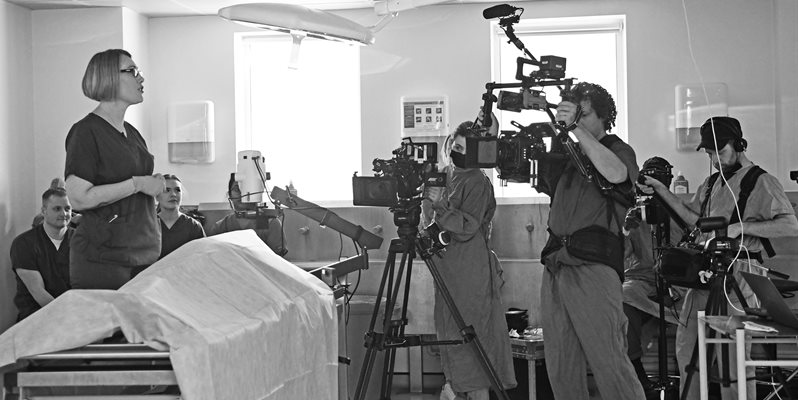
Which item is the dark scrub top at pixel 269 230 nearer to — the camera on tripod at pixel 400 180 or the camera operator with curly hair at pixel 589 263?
the camera on tripod at pixel 400 180

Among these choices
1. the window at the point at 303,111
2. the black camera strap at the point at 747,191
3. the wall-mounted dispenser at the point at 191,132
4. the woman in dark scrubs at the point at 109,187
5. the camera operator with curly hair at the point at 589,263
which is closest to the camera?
the woman in dark scrubs at the point at 109,187

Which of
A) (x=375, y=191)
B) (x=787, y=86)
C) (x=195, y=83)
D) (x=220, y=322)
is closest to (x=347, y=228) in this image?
(x=375, y=191)

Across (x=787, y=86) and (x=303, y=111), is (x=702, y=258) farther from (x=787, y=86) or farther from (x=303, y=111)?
(x=303, y=111)

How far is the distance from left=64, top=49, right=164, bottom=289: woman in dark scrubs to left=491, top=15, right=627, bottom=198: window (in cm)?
334

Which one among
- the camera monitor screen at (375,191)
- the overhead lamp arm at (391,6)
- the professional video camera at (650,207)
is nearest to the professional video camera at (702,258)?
the professional video camera at (650,207)

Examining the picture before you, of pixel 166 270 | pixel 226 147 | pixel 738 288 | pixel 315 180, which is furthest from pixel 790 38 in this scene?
pixel 166 270

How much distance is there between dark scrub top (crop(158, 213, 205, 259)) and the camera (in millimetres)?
5328

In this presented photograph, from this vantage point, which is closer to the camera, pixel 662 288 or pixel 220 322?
pixel 220 322

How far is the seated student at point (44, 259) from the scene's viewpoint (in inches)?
207

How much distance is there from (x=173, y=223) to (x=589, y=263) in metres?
2.88

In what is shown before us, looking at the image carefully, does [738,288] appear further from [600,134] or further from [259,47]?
[259,47]

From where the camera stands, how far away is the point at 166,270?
245cm

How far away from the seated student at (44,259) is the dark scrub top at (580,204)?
3.07 meters

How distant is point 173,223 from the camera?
17.9ft
